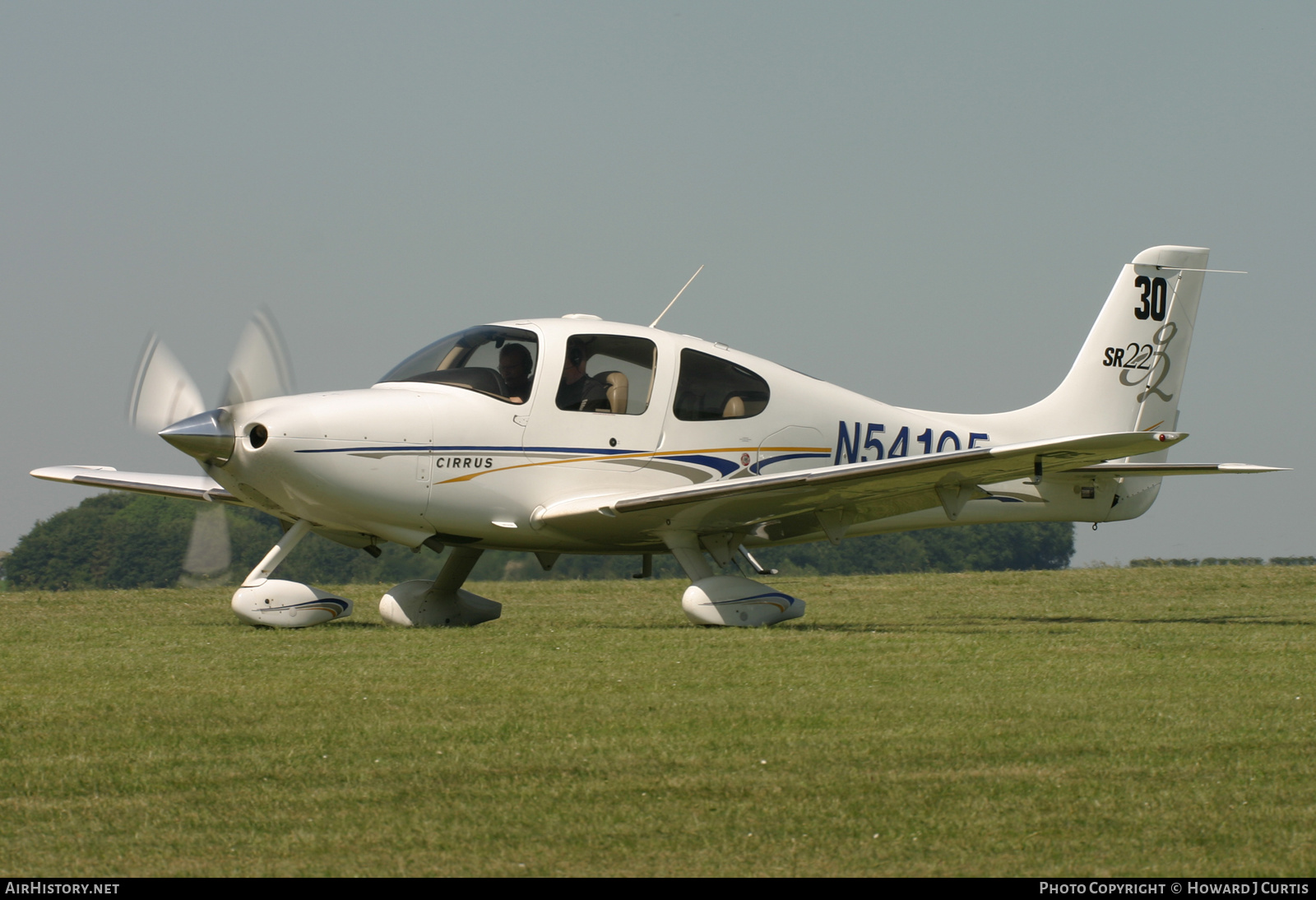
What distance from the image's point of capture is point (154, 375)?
37.8ft

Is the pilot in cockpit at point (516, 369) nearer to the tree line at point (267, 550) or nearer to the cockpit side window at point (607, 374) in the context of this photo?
the cockpit side window at point (607, 374)

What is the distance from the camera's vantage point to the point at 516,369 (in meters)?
11.2

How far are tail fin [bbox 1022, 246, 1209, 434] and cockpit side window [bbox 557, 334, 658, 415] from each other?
5.41 meters

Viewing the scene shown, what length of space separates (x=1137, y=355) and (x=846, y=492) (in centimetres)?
568

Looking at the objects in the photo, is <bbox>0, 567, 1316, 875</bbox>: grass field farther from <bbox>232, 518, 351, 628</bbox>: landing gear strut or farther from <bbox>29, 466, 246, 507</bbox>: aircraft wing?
<bbox>29, 466, 246, 507</bbox>: aircraft wing

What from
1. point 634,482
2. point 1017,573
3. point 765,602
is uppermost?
point 634,482

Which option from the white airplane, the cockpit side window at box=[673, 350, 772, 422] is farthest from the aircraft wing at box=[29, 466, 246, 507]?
the cockpit side window at box=[673, 350, 772, 422]

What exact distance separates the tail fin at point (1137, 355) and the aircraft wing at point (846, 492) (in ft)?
13.5

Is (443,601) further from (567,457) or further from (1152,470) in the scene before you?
(1152,470)

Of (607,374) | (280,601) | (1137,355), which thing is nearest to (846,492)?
(607,374)

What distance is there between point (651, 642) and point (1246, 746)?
15.6ft

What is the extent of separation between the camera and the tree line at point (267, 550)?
12.8m
